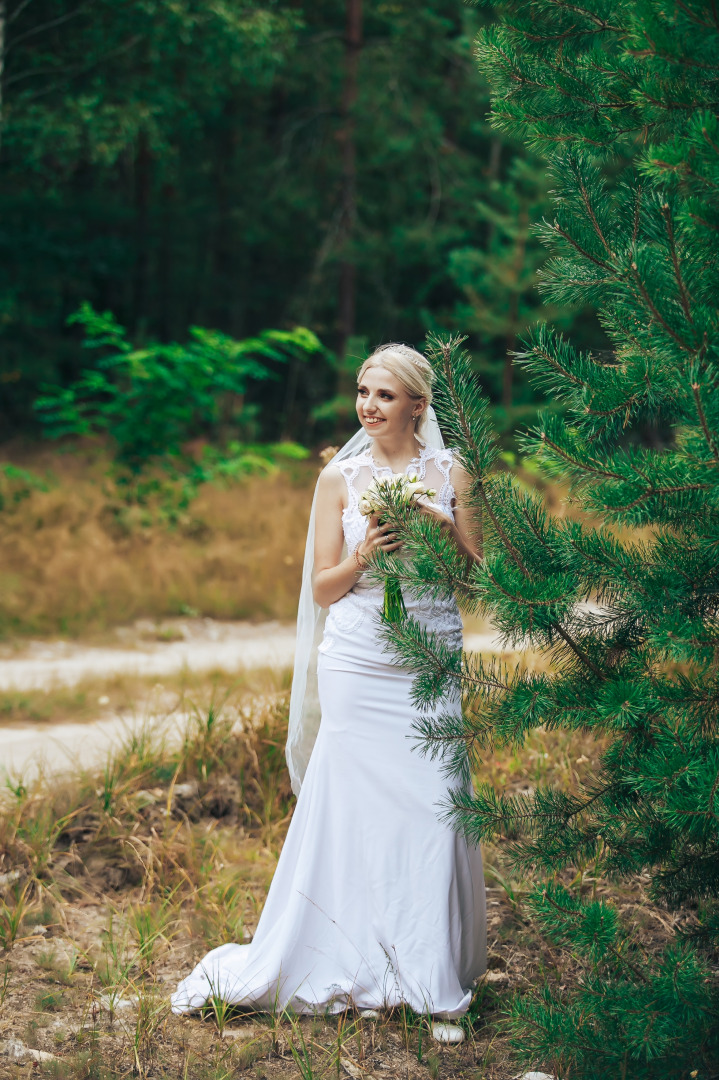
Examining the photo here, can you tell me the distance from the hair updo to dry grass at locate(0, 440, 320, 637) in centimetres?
573

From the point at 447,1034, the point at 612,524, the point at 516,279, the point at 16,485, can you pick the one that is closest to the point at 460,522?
the point at 612,524

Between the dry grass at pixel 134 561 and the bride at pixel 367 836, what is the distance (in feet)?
17.7

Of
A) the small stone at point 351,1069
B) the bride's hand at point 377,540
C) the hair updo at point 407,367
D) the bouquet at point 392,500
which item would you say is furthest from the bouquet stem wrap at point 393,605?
the small stone at point 351,1069

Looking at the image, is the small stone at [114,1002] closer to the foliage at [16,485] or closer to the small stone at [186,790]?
the small stone at [186,790]

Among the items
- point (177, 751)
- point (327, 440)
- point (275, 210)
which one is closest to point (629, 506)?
point (177, 751)

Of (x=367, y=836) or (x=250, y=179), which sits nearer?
(x=367, y=836)

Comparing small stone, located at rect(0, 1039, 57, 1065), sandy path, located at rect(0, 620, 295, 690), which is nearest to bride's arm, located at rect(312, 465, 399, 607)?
small stone, located at rect(0, 1039, 57, 1065)

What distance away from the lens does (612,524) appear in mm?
2238

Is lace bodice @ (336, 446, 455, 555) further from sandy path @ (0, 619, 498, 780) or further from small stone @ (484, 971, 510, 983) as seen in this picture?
sandy path @ (0, 619, 498, 780)

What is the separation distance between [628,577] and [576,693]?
32 cm

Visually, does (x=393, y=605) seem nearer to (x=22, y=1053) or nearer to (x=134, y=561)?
(x=22, y=1053)

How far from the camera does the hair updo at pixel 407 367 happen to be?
314 cm

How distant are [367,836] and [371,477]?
3.99ft

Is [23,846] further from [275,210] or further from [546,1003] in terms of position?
[275,210]
